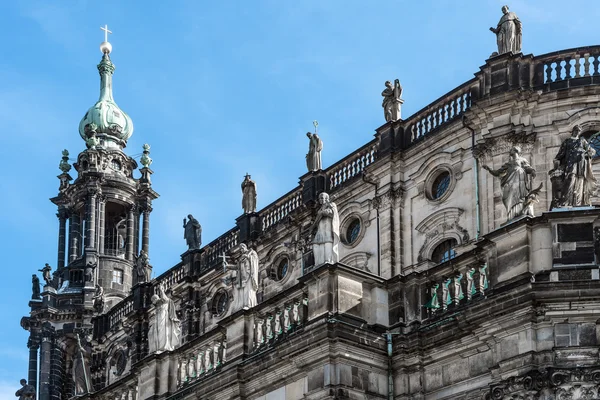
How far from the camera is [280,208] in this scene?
153ft

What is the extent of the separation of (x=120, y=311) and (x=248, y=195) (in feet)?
29.8

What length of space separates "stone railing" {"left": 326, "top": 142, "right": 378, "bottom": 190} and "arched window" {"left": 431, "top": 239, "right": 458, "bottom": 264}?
419cm

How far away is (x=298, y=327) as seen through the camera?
31.3 m

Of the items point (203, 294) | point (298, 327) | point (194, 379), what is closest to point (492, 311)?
point (298, 327)

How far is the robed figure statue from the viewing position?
2917 centimetres

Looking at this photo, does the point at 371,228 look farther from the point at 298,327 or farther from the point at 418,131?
the point at 298,327

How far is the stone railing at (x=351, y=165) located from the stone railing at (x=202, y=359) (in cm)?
1078

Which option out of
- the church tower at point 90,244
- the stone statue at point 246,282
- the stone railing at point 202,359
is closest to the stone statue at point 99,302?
the church tower at point 90,244

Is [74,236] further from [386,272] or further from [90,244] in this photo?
[386,272]

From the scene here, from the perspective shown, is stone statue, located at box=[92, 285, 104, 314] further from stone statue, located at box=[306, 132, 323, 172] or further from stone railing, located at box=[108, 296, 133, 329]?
stone statue, located at box=[306, 132, 323, 172]

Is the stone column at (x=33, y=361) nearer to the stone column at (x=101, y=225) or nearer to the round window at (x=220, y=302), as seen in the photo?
the stone column at (x=101, y=225)

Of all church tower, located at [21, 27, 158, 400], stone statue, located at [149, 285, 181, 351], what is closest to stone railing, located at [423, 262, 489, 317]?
stone statue, located at [149, 285, 181, 351]

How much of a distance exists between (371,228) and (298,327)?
11.7 meters

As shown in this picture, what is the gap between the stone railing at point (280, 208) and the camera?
45.9 meters
